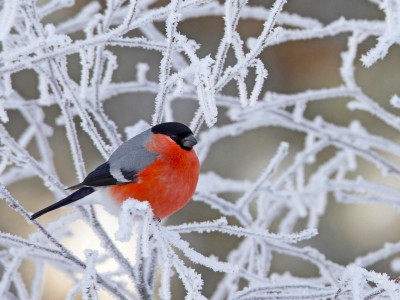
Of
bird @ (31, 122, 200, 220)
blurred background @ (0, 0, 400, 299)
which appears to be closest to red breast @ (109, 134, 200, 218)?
bird @ (31, 122, 200, 220)

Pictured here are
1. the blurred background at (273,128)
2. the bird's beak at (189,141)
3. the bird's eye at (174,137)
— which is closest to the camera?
the bird's beak at (189,141)

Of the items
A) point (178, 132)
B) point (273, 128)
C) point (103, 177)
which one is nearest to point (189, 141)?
point (178, 132)

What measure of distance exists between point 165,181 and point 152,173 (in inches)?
2.2

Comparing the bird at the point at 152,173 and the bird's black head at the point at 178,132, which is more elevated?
the bird's black head at the point at 178,132

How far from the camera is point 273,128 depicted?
25.1ft

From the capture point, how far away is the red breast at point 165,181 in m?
2.64

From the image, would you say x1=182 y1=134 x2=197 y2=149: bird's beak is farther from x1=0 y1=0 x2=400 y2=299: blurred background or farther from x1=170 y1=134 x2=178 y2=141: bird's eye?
x1=0 y1=0 x2=400 y2=299: blurred background

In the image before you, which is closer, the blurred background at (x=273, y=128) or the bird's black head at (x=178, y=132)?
the bird's black head at (x=178, y=132)

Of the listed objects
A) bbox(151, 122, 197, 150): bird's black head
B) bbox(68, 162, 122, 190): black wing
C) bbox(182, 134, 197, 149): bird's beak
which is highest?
bbox(151, 122, 197, 150): bird's black head

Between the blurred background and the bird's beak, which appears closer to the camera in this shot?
the bird's beak

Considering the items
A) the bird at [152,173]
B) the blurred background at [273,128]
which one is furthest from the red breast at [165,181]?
the blurred background at [273,128]

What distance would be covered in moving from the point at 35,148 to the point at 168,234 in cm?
502

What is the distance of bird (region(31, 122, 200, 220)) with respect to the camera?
8.66ft

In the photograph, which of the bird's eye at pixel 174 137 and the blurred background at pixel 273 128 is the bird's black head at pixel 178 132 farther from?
the blurred background at pixel 273 128
